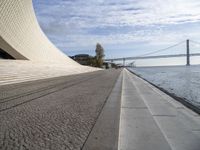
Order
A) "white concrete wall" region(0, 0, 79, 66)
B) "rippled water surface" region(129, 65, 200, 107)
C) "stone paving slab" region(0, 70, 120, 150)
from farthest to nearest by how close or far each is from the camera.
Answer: "white concrete wall" region(0, 0, 79, 66) < "rippled water surface" region(129, 65, 200, 107) < "stone paving slab" region(0, 70, 120, 150)

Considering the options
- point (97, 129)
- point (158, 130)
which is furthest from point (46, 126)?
point (158, 130)

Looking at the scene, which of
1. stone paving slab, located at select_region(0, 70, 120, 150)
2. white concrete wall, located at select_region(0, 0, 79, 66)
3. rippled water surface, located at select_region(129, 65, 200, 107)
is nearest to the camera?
stone paving slab, located at select_region(0, 70, 120, 150)

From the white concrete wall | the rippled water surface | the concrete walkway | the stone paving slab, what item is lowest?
the rippled water surface

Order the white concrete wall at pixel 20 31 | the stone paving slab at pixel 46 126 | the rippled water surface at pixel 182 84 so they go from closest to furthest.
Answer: the stone paving slab at pixel 46 126 < the rippled water surface at pixel 182 84 < the white concrete wall at pixel 20 31

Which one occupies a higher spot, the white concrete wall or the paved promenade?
the white concrete wall

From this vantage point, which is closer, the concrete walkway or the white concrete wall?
the concrete walkway

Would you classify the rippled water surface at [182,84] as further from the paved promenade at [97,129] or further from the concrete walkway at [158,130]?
the paved promenade at [97,129]

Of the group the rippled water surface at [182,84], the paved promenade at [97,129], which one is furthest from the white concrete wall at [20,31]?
the paved promenade at [97,129]

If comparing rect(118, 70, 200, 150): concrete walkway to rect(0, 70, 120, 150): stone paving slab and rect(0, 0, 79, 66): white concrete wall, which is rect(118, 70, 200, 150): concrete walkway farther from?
rect(0, 0, 79, 66): white concrete wall

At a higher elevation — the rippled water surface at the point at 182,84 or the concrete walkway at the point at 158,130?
the concrete walkway at the point at 158,130

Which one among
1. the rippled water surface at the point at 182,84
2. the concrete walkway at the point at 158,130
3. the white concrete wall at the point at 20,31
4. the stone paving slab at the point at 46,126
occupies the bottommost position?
the rippled water surface at the point at 182,84

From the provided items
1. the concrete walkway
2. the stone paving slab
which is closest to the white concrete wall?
the stone paving slab

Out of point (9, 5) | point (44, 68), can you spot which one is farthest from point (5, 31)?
point (44, 68)

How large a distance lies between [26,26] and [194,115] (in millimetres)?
25142
